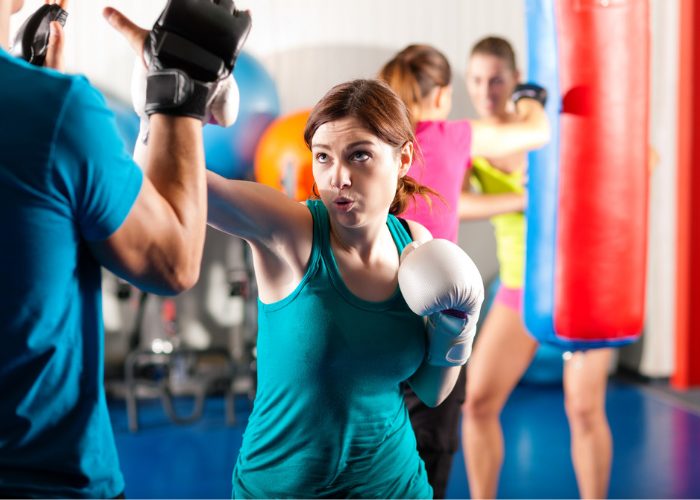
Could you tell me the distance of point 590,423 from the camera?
8.50 ft

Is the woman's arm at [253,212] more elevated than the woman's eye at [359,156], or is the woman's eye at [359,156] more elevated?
the woman's eye at [359,156]

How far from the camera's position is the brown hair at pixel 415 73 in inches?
72.0

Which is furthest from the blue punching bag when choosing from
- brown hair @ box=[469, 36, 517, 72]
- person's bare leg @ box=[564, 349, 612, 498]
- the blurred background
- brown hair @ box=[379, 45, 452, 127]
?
the blurred background

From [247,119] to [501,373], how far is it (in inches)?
77.0

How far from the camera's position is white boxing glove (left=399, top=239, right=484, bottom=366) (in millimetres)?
1166

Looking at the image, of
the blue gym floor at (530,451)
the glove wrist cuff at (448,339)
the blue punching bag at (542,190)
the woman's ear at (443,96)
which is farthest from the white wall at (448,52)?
the glove wrist cuff at (448,339)

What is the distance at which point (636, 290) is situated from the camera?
2.30 meters

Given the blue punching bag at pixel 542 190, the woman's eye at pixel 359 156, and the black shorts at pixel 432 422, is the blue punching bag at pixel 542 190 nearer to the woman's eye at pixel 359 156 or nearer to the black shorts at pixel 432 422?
the black shorts at pixel 432 422

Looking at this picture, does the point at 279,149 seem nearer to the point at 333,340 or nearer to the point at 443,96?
the point at 443,96

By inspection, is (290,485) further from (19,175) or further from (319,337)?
(19,175)

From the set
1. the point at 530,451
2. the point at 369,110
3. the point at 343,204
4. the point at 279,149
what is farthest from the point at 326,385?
the point at 530,451

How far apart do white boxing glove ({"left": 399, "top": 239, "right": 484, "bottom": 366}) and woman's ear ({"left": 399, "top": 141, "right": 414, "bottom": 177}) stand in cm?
13

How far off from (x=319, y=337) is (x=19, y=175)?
56cm

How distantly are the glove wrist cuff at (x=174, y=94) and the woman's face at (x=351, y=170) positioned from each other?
0.28m
